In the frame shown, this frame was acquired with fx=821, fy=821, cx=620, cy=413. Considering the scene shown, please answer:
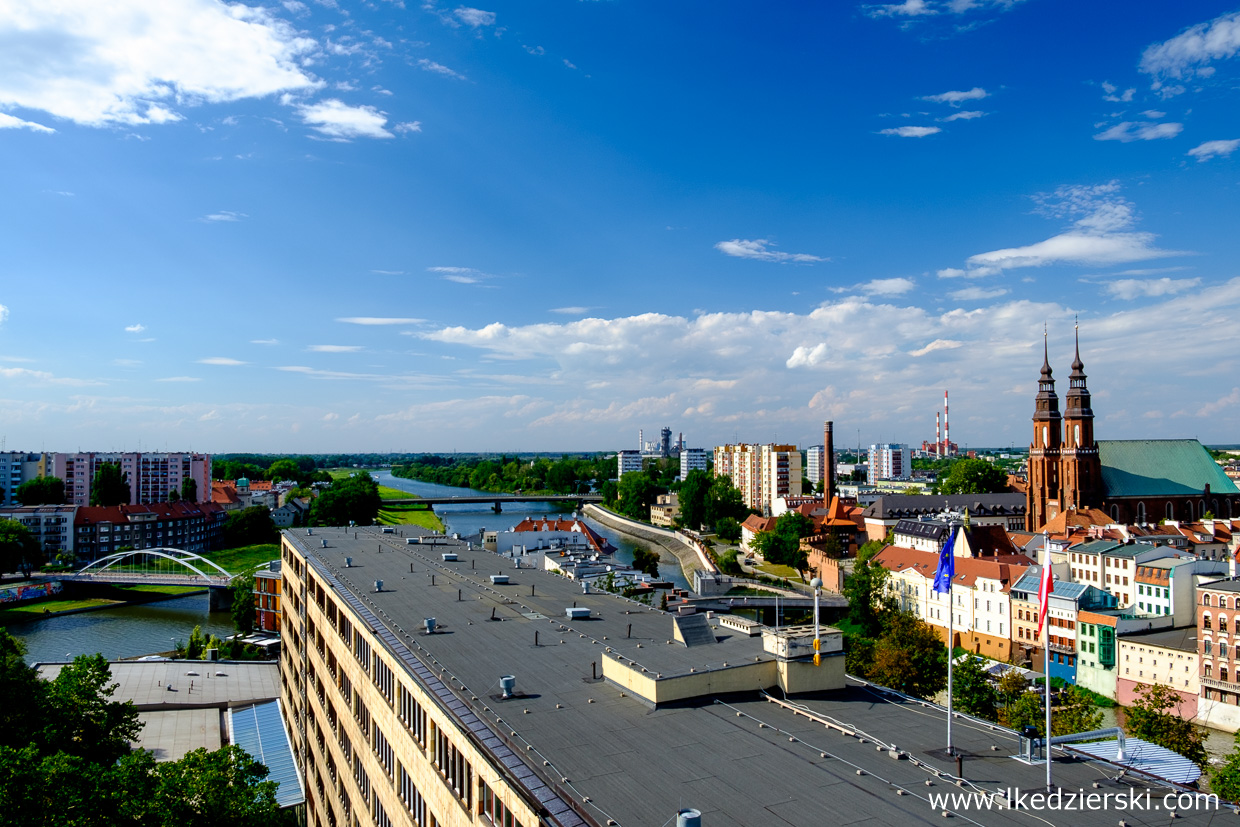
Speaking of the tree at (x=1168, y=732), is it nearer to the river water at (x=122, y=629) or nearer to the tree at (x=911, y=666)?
the tree at (x=911, y=666)

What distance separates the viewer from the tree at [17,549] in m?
82.8

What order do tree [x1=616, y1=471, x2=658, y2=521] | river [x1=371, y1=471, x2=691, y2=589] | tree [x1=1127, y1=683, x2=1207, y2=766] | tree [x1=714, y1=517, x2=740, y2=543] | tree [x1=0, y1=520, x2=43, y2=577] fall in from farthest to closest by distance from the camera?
tree [x1=616, y1=471, x2=658, y2=521], tree [x1=714, y1=517, x2=740, y2=543], river [x1=371, y1=471, x2=691, y2=589], tree [x1=0, y1=520, x2=43, y2=577], tree [x1=1127, y1=683, x2=1207, y2=766]

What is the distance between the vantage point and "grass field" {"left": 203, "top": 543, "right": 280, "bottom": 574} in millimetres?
97594

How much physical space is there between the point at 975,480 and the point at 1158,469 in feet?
107

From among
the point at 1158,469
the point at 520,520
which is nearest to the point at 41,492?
the point at 520,520

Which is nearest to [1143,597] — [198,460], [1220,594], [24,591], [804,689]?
[1220,594]

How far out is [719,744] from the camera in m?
14.3

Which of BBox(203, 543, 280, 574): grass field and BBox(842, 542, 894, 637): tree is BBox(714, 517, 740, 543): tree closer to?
BBox(842, 542, 894, 637): tree

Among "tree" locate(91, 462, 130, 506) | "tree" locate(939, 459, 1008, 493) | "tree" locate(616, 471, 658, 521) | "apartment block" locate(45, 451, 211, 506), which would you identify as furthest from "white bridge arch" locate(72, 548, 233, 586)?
"tree" locate(939, 459, 1008, 493)

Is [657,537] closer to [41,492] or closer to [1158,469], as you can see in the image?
[1158,469]

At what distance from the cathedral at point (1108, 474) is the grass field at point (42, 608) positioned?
325 feet

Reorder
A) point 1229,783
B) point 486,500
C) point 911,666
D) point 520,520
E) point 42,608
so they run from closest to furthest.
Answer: point 1229,783 < point 911,666 < point 42,608 < point 520,520 < point 486,500

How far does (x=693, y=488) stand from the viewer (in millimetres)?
131000

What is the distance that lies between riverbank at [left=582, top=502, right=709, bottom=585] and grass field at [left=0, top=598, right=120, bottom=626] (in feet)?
200
